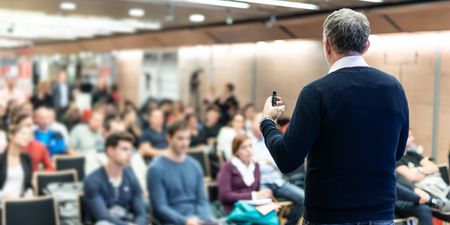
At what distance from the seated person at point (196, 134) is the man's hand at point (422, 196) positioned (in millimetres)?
5958

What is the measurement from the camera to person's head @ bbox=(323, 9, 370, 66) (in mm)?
2168

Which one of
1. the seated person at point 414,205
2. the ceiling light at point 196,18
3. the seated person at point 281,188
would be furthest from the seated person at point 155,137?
the seated person at point 414,205

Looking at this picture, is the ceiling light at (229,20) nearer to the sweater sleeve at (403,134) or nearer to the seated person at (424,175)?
the seated person at (424,175)

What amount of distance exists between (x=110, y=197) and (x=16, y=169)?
1.20 meters

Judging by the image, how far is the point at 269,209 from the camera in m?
3.47

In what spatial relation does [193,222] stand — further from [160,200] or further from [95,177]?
[95,177]

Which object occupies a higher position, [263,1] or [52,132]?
[263,1]

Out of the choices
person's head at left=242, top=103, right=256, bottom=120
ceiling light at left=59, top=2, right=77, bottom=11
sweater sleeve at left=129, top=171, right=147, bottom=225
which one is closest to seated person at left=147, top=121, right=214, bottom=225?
Result: sweater sleeve at left=129, top=171, right=147, bottom=225

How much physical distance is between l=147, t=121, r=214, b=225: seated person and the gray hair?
3.05 m

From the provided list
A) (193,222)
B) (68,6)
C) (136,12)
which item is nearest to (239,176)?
(193,222)

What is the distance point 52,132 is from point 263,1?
15.5 ft

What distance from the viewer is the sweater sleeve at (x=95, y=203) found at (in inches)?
192

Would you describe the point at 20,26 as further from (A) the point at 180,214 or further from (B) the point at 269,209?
(B) the point at 269,209

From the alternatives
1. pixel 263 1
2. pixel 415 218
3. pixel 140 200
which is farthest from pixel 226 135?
pixel 415 218
